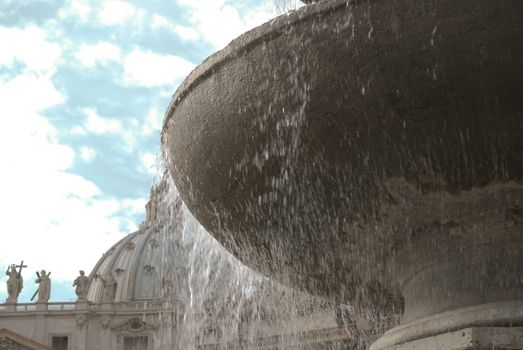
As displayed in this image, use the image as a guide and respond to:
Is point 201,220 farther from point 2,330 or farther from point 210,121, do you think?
point 2,330

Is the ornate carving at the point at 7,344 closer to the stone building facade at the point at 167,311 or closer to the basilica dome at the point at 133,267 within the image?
the stone building facade at the point at 167,311

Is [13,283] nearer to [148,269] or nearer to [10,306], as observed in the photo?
[10,306]

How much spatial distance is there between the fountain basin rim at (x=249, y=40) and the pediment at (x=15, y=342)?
38.7 m

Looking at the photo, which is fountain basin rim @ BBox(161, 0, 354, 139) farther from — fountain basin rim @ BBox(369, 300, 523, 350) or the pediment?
the pediment

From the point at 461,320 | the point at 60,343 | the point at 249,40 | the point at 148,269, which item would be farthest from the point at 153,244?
the point at 461,320

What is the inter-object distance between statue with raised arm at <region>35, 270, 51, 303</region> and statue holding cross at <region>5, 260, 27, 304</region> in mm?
952

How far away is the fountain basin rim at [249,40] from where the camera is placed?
3.33 meters

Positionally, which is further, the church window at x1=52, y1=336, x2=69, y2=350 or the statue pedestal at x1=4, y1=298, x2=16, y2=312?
the statue pedestal at x1=4, y1=298, x2=16, y2=312

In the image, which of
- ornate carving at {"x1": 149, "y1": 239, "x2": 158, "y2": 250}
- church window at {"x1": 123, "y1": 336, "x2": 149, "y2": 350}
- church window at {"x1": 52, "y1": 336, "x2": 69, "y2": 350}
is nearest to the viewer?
church window at {"x1": 52, "y1": 336, "x2": 69, "y2": 350}

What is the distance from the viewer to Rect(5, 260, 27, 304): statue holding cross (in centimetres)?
4781

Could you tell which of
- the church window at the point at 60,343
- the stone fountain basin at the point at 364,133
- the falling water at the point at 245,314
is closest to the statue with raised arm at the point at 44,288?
the church window at the point at 60,343

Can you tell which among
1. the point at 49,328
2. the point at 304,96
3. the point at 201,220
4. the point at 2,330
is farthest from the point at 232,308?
the point at 49,328

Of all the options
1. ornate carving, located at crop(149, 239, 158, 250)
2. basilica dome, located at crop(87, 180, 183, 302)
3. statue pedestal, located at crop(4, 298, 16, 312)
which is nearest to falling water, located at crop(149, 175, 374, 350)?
statue pedestal, located at crop(4, 298, 16, 312)

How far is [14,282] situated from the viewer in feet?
159
